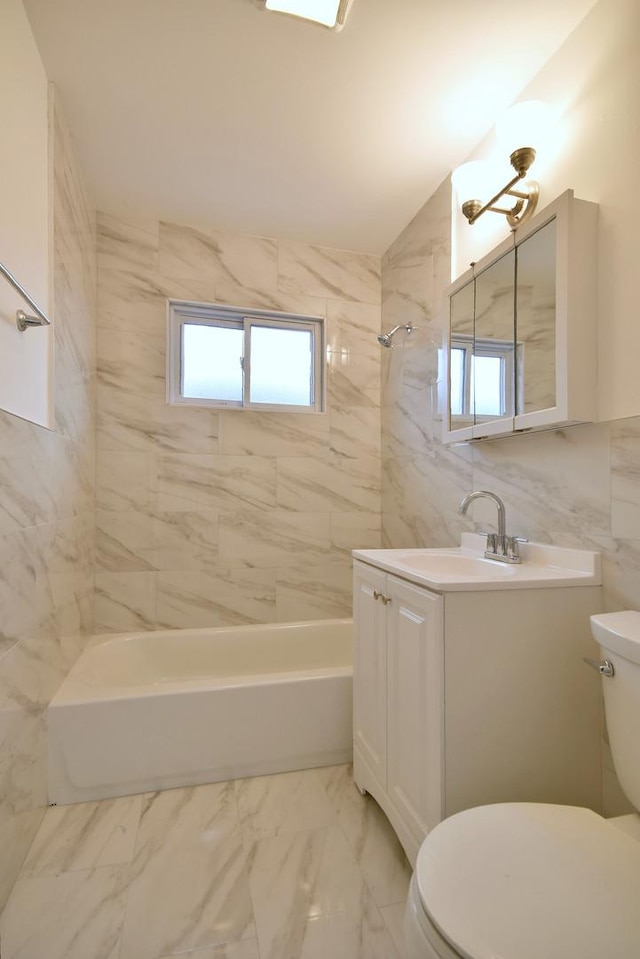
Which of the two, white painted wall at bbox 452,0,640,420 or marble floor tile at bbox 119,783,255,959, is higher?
white painted wall at bbox 452,0,640,420

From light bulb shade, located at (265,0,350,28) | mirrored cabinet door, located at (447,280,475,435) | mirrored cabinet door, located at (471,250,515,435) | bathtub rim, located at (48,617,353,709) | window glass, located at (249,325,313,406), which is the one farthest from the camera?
window glass, located at (249,325,313,406)

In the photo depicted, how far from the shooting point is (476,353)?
167 centimetres

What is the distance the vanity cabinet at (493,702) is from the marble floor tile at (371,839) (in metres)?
0.11

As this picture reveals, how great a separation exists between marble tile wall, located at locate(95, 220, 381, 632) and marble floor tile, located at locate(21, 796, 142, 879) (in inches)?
35.6

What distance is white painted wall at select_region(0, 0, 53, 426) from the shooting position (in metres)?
1.18

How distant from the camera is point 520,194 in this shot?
1442 mm

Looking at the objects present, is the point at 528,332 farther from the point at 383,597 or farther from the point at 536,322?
the point at 383,597

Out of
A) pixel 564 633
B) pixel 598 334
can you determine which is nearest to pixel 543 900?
pixel 564 633

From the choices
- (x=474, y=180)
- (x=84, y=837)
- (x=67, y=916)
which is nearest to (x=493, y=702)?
(x=67, y=916)

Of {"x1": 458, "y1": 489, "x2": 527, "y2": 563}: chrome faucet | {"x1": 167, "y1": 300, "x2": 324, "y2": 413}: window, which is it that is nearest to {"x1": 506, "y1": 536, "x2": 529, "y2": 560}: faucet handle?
{"x1": 458, "y1": 489, "x2": 527, "y2": 563}: chrome faucet

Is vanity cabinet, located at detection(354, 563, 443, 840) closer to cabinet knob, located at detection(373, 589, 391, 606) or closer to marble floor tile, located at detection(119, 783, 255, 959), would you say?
cabinet knob, located at detection(373, 589, 391, 606)

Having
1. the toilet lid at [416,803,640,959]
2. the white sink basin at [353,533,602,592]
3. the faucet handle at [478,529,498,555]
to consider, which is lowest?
the toilet lid at [416,803,640,959]

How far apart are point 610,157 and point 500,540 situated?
1119 mm

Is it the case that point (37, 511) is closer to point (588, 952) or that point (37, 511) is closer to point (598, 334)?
point (588, 952)
